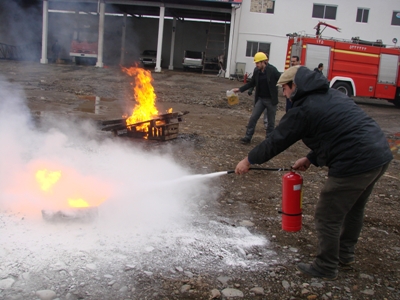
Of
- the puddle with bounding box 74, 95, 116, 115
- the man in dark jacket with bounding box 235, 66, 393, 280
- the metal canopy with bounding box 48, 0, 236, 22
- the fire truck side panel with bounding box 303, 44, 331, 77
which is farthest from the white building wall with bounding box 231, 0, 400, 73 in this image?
the man in dark jacket with bounding box 235, 66, 393, 280

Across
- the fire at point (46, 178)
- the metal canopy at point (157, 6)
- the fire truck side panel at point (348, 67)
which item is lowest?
the fire at point (46, 178)

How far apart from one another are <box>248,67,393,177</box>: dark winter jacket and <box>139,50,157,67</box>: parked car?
23353 mm

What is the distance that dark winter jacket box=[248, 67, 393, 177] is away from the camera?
110 inches

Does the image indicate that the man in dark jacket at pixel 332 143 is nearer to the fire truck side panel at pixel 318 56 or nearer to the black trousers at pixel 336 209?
the black trousers at pixel 336 209

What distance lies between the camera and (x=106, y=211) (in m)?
3.95

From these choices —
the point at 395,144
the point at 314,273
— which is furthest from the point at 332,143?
the point at 395,144

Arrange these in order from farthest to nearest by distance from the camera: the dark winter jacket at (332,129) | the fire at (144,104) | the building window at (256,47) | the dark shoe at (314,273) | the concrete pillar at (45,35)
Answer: the building window at (256,47), the concrete pillar at (45,35), the fire at (144,104), the dark shoe at (314,273), the dark winter jacket at (332,129)

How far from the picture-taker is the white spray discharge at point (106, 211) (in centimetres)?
319

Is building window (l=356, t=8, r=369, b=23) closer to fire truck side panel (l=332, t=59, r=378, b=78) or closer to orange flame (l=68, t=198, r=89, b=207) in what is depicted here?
fire truck side panel (l=332, t=59, r=378, b=78)

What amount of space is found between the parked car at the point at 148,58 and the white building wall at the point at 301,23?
19.2 ft

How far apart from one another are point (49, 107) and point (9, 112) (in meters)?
2.88

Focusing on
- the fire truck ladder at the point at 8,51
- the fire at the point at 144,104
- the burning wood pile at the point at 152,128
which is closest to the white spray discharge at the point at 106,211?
the burning wood pile at the point at 152,128

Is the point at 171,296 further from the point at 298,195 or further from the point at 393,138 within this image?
the point at 393,138

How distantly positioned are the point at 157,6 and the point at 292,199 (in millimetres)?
20684
